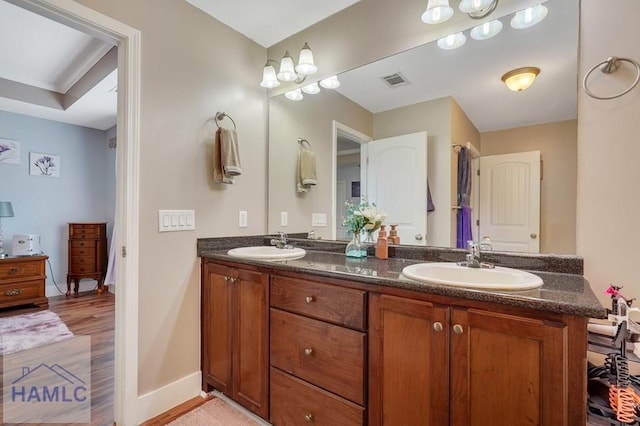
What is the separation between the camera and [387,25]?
1.73 m

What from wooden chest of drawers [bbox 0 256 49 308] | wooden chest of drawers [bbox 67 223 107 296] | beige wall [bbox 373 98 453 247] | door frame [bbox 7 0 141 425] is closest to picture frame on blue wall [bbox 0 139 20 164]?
wooden chest of drawers [bbox 67 223 107 296]

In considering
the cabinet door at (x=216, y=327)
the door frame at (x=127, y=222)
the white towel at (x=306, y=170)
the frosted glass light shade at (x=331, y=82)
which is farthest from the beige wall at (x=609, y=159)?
the door frame at (x=127, y=222)

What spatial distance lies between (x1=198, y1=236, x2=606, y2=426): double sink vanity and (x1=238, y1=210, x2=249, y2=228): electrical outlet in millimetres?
357

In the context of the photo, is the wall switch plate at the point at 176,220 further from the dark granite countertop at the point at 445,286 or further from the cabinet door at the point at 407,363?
→ the cabinet door at the point at 407,363

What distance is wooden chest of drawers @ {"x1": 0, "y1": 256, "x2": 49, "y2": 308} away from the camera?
3350mm

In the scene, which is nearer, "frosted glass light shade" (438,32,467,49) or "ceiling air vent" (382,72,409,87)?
"frosted glass light shade" (438,32,467,49)

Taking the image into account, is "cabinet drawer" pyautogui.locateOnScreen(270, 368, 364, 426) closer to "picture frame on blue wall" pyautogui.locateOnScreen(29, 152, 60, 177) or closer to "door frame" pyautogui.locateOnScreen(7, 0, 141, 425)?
"door frame" pyautogui.locateOnScreen(7, 0, 141, 425)

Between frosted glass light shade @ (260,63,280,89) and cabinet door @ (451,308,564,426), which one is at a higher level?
frosted glass light shade @ (260,63,280,89)

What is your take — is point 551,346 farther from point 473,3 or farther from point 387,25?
point 387,25

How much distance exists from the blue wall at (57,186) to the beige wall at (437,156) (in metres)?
4.66

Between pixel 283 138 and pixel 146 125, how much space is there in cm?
97

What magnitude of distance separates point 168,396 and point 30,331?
6.96ft

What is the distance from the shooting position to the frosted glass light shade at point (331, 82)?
6.51ft

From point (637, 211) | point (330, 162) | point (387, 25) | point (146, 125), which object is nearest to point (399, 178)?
point (330, 162)
